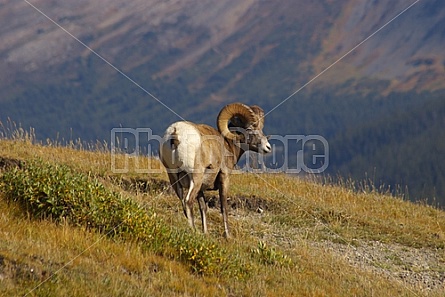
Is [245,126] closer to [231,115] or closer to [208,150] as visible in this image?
[231,115]

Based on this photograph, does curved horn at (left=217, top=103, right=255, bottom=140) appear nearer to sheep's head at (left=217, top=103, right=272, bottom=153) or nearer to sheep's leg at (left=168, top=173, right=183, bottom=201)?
sheep's head at (left=217, top=103, right=272, bottom=153)

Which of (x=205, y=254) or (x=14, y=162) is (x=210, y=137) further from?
(x=14, y=162)

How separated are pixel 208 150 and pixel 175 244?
2.96 m

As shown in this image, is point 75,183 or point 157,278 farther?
point 75,183

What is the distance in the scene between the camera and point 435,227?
18938 mm

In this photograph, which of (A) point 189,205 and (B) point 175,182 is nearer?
(A) point 189,205

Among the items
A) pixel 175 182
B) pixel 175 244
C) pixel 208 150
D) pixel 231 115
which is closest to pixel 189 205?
pixel 175 182

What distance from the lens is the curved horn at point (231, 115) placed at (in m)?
15.0

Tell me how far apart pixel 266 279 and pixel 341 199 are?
9606 mm

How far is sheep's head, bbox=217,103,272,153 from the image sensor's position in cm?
1501

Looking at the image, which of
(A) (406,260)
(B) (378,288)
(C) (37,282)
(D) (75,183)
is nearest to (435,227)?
(A) (406,260)

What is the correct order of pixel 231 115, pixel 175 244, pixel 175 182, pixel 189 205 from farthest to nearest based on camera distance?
pixel 231 115, pixel 175 182, pixel 189 205, pixel 175 244

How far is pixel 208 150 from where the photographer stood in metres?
13.7

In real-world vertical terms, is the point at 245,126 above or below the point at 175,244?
above
